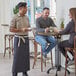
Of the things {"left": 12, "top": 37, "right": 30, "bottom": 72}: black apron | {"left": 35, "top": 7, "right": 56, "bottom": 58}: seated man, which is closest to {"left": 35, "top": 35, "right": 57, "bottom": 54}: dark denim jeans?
{"left": 35, "top": 7, "right": 56, "bottom": 58}: seated man

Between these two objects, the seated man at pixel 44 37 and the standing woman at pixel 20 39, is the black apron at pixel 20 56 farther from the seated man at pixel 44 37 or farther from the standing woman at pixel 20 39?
the seated man at pixel 44 37

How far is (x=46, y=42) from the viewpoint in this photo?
16.3 feet

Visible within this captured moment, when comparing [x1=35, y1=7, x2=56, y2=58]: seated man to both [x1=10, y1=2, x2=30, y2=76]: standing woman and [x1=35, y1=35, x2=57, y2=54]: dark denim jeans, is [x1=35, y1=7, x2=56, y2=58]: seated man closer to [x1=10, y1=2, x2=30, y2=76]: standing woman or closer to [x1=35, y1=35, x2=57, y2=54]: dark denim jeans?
[x1=35, y1=35, x2=57, y2=54]: dark denim jeans

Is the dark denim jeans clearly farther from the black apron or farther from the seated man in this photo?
the black apron

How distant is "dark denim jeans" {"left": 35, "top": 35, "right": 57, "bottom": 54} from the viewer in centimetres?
494

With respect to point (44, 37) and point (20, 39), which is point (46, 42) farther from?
point (20, 39)

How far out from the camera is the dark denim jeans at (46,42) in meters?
4.94

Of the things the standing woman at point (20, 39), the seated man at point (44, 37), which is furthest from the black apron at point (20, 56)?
the seated man at point (44, 37)

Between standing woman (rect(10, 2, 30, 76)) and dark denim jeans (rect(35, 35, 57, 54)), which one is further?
dark denim jeans (rect(35, 35, 57, 54))

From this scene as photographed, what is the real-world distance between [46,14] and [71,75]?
4.90 ft

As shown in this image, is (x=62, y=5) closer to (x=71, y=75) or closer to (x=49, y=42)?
(x=49, y=42)

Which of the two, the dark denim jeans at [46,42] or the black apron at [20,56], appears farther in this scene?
the dark denim jeans at [46,42]

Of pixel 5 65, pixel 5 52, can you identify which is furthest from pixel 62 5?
pixel 5 52

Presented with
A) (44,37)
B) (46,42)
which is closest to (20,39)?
(46,42)
